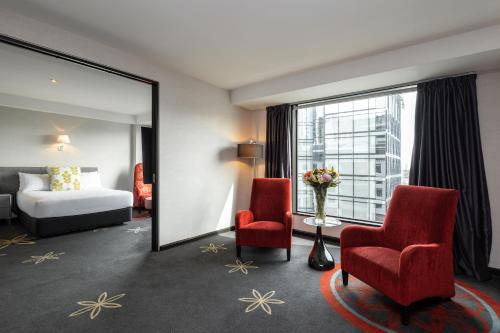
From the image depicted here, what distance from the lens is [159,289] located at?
2.46 m

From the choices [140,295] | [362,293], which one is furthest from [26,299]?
[362,293]

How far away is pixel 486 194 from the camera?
2795 millimetres

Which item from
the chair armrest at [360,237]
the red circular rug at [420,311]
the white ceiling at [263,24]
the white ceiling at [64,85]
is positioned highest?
the white ceiling at [64,85]

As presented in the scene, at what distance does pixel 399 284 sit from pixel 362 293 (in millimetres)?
553

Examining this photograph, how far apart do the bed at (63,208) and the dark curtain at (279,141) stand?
9.66ft

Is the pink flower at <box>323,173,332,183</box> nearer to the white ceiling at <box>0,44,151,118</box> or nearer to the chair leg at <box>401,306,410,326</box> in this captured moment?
the chair leg at <box>401,306,410,326</box>

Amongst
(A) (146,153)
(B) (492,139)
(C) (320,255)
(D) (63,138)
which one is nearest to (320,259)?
(C) (320,255)

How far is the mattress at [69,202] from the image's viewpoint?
413cm

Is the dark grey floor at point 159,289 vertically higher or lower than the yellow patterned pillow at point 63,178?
lower

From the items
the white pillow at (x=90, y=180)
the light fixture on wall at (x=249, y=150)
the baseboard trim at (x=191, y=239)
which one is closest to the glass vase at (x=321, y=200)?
the light fixture on wall at (x=249, y=150)

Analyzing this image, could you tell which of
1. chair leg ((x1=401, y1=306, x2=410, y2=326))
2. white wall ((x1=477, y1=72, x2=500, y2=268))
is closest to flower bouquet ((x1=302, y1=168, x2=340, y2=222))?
chair leg ((x1=401, y1=306, x2=410, y2=326))

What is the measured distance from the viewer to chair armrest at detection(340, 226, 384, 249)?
8.45ft

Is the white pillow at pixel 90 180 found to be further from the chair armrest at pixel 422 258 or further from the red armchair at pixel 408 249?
the chair armrest at pixel 422 258

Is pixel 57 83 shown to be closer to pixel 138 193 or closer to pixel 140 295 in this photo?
pixel 138 193
